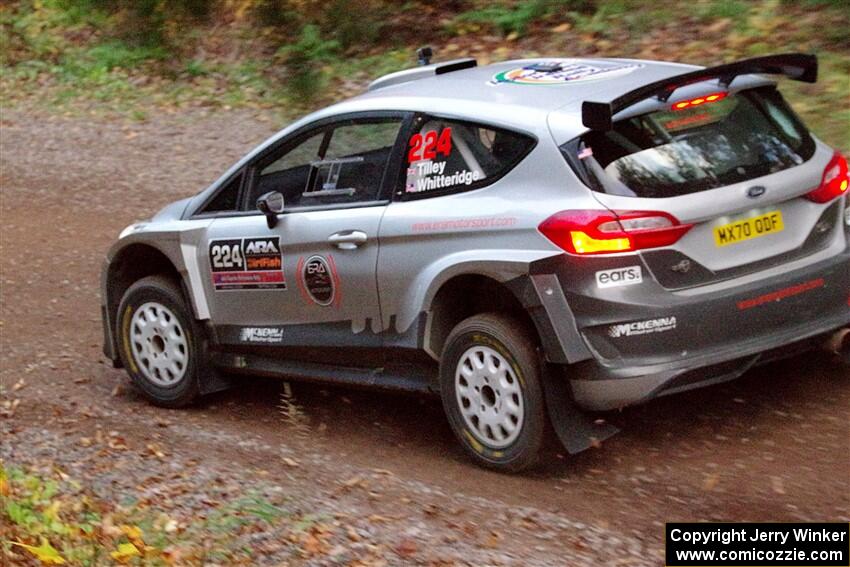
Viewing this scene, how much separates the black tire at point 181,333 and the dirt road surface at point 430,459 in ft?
0.44

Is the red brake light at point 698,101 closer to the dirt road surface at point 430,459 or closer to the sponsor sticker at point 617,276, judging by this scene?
the sponsor sticker at point 617,276

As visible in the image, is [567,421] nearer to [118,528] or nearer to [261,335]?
[118,528]

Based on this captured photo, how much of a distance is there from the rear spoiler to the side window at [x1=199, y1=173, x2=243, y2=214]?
2.36 meters

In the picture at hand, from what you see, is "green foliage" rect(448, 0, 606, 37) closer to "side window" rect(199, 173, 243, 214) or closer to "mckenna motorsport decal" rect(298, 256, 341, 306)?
"side window" rect(199, 173, 243, 214)

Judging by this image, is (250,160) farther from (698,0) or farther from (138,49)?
(698,0)

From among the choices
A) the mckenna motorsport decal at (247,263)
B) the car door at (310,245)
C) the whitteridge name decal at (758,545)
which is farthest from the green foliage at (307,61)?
the whitteridge name decal at (758,545)

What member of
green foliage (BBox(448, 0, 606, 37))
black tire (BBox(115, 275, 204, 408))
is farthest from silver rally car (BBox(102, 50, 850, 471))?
green foliage (BBox(448, 0, 606, 37))

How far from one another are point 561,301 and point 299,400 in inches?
102

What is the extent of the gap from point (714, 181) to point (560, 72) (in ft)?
3.83

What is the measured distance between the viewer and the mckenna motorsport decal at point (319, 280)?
6609mm

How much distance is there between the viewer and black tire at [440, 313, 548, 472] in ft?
18.7

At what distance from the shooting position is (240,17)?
4.61m

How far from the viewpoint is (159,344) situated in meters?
7.70

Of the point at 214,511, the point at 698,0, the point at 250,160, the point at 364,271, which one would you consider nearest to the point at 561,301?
the point at 364,271
